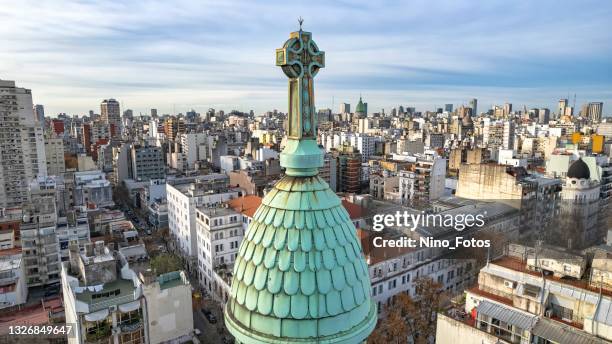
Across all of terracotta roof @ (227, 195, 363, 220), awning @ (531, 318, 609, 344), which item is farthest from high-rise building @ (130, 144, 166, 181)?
awning @ (531, 318, 609, 344)

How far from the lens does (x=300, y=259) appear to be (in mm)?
3908

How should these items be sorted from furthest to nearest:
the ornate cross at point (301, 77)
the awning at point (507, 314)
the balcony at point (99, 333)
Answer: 1. the balcony at point (99, 333)
2. the awning at point (507, 314)
3. the ornate cross at point (301, 77)

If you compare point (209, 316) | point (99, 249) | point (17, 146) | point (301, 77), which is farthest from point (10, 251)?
point (301, 77)

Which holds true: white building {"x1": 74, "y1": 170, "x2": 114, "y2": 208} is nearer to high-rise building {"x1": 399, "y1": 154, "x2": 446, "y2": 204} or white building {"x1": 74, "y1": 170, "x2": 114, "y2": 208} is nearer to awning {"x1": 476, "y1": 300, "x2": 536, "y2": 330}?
high-rise building {"x1": 399, "y1": 154, "x2": 446, "y2": 204}

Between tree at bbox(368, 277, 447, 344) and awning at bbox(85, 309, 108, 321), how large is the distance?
14714mm

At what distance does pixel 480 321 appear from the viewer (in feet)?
60.2

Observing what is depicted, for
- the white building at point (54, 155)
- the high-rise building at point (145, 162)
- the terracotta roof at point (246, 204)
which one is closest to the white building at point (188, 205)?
the terracotta roof at point (246, 204)

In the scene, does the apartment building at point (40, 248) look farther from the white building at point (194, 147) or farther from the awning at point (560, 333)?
the white building at point (194, 147)

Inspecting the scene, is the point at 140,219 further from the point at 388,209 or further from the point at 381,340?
the point at 381,340

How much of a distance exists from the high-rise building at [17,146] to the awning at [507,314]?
60095 mm

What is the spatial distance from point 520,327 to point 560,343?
1496 mm

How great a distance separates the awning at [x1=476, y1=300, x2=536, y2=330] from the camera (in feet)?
56.7

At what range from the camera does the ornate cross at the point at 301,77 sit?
159 inches

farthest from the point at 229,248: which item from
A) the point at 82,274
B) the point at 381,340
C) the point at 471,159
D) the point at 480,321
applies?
the point at 471,159
